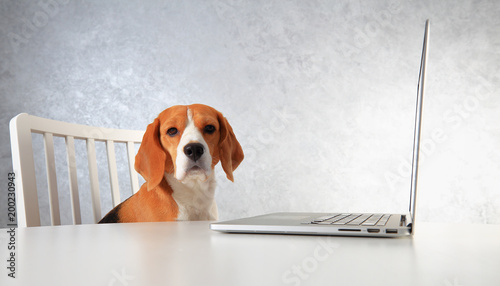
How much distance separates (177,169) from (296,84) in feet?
7.28

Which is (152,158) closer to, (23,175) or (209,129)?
(209,129)

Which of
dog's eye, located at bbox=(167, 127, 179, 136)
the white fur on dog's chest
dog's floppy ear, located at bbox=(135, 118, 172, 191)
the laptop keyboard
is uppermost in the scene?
dog's eye, located at bbox=(167, 127, 179, 136)

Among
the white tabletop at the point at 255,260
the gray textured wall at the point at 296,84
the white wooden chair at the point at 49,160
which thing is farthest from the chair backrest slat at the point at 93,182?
the gray textured wall at the point at 296,84

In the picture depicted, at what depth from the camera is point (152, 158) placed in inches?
36.9

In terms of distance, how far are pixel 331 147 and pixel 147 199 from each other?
2207 mm

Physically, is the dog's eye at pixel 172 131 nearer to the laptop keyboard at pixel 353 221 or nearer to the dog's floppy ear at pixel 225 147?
the dog's floppy ear at pixel 225 147

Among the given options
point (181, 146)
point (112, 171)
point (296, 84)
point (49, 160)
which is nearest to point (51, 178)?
point (49, 160)

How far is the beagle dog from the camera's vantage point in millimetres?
887

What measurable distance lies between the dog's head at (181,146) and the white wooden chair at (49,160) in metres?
0.18

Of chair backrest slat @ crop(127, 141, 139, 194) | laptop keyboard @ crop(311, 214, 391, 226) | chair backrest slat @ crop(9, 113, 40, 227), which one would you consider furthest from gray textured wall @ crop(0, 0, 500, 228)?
laptop keyboard @ crop(311, 214, 391, 226)

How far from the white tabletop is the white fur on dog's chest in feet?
1.31

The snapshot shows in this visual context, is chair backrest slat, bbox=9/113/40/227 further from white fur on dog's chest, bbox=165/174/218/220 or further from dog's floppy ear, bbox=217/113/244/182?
dog's floppy ear, bbox=217/113/244/182

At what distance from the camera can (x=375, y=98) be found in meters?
2.88

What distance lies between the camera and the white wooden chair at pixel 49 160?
0.82 meters
